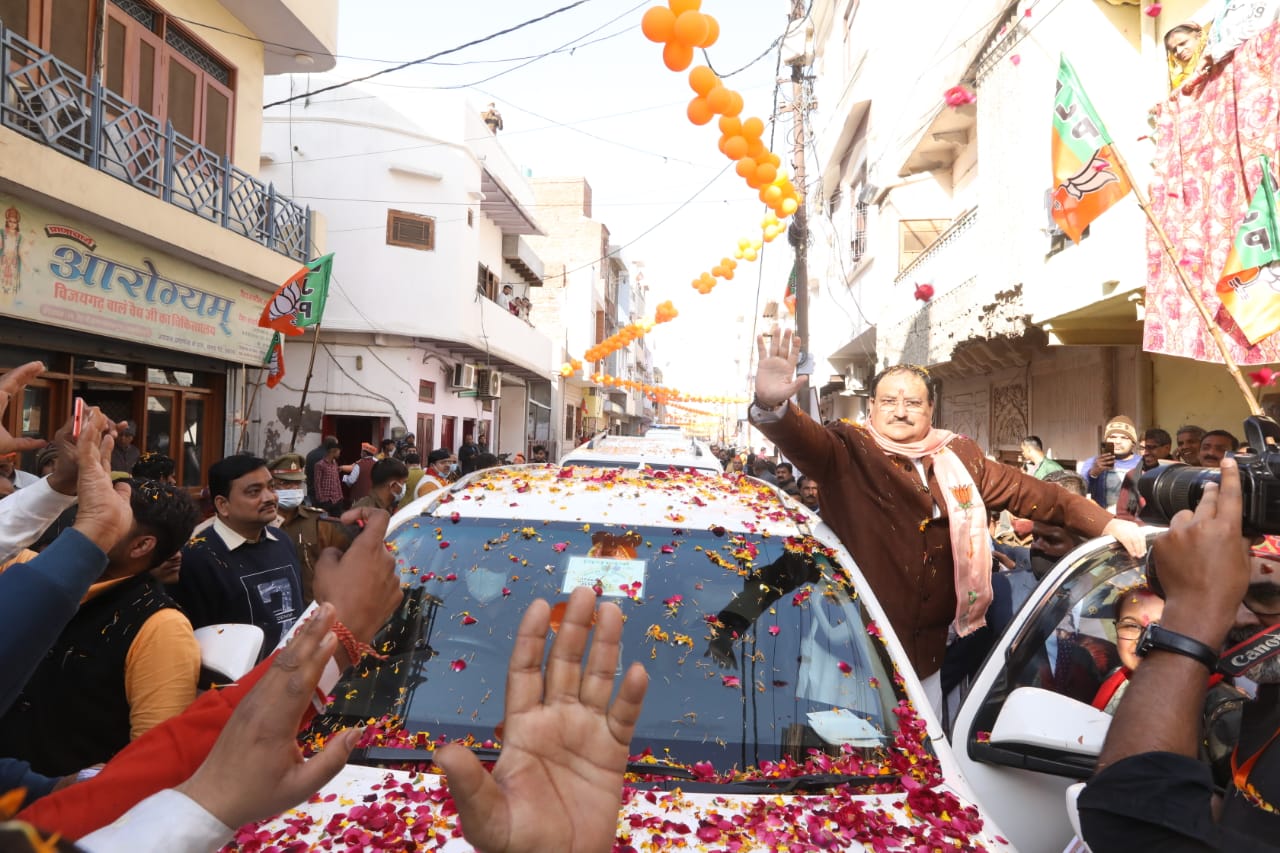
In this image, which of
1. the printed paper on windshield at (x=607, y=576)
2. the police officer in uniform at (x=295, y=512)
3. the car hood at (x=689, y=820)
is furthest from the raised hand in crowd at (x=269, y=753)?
the police officer in uniform at (x=295, y=512)

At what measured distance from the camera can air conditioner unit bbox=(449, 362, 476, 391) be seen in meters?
20.3

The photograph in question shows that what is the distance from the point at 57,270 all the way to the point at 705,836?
9.14m

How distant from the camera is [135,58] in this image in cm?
941

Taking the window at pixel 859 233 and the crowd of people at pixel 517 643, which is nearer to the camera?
the crowd of people at pixel 517 643

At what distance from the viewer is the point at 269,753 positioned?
43.2 inches

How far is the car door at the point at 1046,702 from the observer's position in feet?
7.11

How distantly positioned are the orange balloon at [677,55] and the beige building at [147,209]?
18.1 feet

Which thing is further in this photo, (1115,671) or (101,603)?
(1115,671)

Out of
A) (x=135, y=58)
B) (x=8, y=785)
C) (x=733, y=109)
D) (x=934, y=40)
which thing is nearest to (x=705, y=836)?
(x=8, y=785)

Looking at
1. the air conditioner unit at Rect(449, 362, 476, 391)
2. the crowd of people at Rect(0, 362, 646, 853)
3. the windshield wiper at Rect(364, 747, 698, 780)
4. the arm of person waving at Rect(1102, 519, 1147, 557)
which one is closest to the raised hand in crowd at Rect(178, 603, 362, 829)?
the crowd of people at Rect(0, 362, 646, 853)

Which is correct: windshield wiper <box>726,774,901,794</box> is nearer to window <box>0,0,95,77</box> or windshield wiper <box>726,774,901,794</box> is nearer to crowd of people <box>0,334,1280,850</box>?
crowd of people <box>0,334,1280,850</box>

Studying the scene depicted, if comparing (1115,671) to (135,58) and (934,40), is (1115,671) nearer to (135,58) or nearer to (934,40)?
(135,58)

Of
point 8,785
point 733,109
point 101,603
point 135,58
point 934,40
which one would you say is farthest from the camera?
point 934,40

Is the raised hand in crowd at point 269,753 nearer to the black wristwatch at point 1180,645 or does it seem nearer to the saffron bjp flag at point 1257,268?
the black wristwatch at point 1180,645
